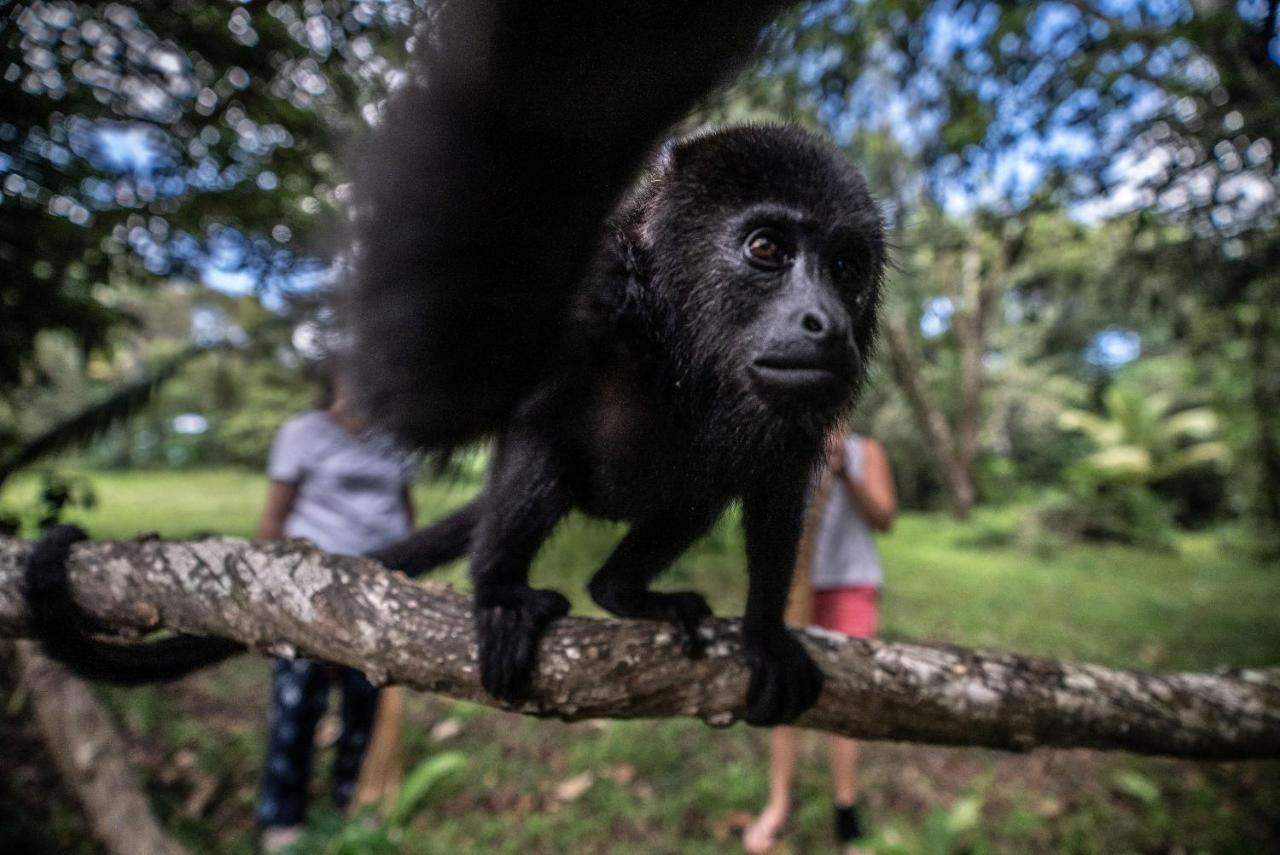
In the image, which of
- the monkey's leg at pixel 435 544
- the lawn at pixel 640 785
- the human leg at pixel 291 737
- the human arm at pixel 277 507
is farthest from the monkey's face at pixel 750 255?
the human leg at pixel 291 737

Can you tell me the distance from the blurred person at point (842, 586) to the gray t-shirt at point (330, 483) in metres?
2.08

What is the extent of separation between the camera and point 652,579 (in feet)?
7.41

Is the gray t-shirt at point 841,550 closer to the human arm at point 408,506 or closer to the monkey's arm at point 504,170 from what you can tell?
the human arm at point 408,506

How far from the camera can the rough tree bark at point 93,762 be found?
2676 millimetres

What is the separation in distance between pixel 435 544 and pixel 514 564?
27.9 inches

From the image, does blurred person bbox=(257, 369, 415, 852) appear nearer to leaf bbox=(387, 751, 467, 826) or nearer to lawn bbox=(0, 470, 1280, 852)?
lawn bbox=(0, 470, 1280, 852)

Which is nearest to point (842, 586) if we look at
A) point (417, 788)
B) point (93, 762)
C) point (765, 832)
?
point (765, 832)

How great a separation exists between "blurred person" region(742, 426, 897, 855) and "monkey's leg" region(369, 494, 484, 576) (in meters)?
1.68

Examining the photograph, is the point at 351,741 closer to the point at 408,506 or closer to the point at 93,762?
the point at 93,762

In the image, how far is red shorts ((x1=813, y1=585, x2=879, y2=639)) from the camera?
3.46 meters

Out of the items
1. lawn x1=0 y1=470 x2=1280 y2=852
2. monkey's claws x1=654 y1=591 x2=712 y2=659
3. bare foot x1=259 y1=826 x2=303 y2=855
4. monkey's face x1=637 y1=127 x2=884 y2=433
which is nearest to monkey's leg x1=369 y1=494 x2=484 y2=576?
lawn x1=0 y1=470 x2=1280 y2=852

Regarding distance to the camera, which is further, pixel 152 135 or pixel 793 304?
pixel 152 135

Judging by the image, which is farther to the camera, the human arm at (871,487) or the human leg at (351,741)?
the human leg at (351,741)

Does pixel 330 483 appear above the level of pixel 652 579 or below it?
above
